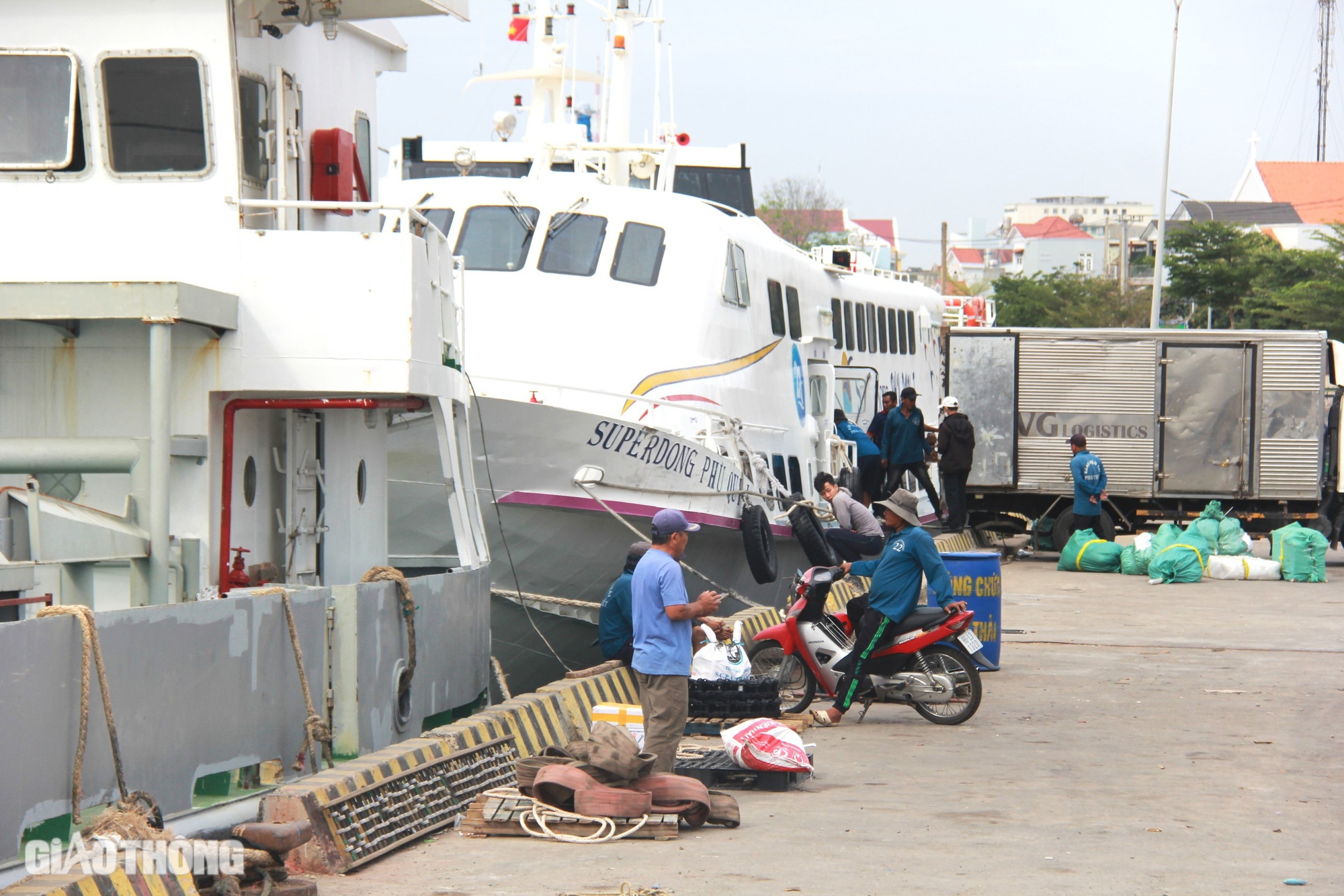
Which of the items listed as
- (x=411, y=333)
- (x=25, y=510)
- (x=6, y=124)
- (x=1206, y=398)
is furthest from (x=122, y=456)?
(x=1206, y=398)

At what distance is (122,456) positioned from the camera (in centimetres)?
798

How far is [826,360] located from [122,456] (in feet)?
37.8

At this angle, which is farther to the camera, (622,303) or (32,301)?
(622,303)

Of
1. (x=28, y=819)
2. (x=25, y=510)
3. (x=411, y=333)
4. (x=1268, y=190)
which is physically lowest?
(x=28, y=819)

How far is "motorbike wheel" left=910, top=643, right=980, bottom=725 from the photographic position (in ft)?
35.2

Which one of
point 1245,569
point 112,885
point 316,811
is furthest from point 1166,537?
point 112,885

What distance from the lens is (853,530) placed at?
14102 mm

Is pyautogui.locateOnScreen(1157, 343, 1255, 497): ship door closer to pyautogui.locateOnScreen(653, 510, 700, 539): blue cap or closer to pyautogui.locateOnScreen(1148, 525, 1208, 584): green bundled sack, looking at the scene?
pyautogui.locateOnScreen(1148, 525, 1208, 584): green bundled sack

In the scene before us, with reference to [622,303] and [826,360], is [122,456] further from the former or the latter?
[826,360]

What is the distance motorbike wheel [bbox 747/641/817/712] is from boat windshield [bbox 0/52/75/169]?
577 centimetres

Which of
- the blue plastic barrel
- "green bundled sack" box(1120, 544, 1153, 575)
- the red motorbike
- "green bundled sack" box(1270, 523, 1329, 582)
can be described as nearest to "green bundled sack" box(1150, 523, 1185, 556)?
"green bundled sack" box(1120, 544, 1153, 575)

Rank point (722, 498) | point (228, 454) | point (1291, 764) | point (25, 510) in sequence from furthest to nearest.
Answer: point (722, 498) < point (1291, 764) < point (228, 454) < point (25, 510)

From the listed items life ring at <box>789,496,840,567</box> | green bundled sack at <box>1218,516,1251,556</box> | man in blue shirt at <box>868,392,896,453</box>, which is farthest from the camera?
green bundled sack at <box>1218,516,1251,556</box>

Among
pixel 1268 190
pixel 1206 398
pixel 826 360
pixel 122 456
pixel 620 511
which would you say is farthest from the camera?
pixel 1268 190
